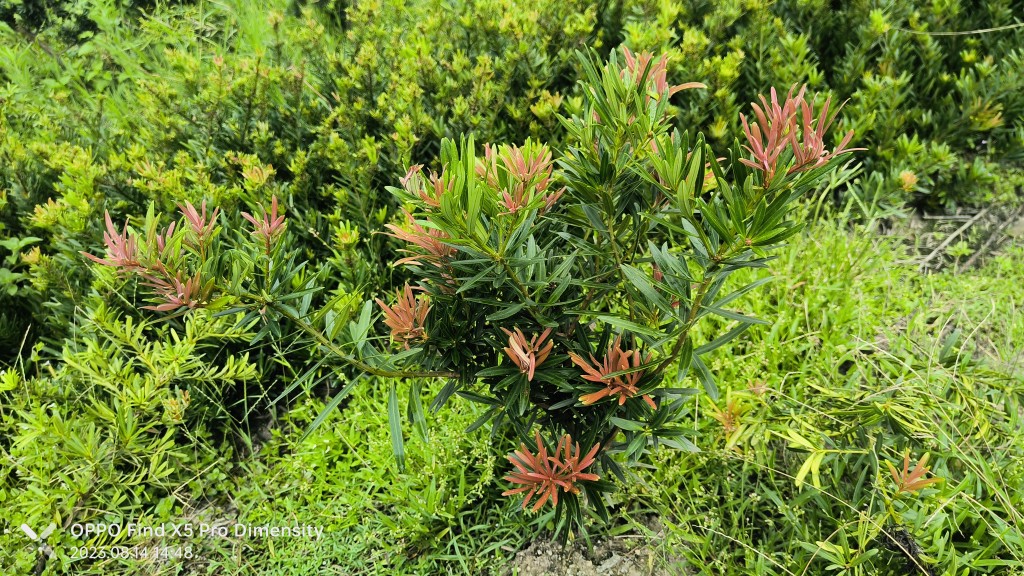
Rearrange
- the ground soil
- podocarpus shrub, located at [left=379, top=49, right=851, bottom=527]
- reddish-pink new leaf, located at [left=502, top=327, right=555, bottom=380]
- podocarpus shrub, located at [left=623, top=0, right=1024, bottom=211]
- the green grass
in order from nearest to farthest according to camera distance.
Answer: podocarpus shrub, located at [left=379, top=49, right=851, bottom=527], reddish-pink new leaf, located at [left=502, top=327, right=555, bottom=380], the green grass, the ground soil, podocarpus shrub, located at [left=623, top=0, right=1024, bottom=211]

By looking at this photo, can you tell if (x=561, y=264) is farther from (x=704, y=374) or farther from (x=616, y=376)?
(x=704, y=374)

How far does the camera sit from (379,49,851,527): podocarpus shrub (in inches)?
46.3

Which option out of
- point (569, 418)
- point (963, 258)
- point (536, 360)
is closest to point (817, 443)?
point (569, 418)

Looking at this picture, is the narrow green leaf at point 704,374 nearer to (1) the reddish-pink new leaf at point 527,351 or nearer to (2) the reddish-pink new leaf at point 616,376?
(2) the reddish-pink new leaf at point 616,376

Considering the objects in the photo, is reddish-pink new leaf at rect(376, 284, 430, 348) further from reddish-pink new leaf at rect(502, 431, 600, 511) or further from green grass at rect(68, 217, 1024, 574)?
green grass at rect(68, 217, 1024, 574)

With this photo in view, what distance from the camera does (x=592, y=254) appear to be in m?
1.49

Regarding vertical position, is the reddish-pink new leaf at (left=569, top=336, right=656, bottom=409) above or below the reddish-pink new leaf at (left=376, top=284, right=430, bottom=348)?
below

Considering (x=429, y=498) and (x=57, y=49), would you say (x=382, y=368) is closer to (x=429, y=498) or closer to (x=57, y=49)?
(x=429, y=498)

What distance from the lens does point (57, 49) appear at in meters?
4.05

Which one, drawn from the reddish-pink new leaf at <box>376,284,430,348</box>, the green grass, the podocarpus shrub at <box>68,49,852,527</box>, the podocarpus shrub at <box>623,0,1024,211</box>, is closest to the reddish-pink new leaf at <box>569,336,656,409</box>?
the podocarpus shrub at <box>68,49,852,527</box>

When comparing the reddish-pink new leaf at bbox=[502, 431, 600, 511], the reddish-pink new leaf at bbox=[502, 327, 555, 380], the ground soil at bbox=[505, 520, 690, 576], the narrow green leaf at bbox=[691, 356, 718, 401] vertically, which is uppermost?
the reddish-pink new leaf at bbox=[502, 327, 555, 380]

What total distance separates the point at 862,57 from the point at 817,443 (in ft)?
7.16

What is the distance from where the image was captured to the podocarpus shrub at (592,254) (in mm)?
1177

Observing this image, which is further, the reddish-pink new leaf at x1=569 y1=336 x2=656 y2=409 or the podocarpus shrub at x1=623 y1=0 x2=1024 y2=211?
the podocarpus shrub at x1=623 y1=0 x2=1024 y2=211
